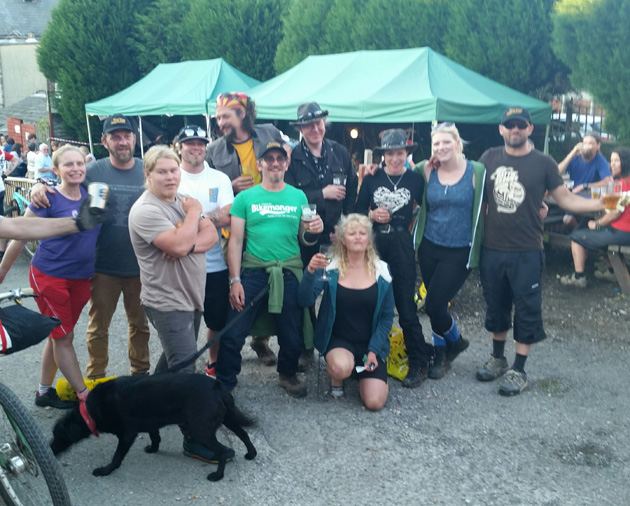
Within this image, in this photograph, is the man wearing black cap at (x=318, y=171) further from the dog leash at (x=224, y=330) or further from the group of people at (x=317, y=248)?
the dog leash at (x=224, y=330)

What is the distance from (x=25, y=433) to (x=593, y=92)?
9245mm

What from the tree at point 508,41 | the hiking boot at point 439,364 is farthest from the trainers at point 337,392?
the tree at point 508,41

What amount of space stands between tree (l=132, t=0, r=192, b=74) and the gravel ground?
1844cm

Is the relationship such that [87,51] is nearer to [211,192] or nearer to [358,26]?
[358,26]

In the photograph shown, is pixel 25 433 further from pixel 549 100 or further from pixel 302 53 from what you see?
pixel 302 53

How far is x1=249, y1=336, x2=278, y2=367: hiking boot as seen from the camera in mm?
5246


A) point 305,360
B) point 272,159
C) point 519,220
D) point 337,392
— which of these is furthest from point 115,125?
point 519,220

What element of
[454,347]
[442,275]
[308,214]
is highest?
[308,214]

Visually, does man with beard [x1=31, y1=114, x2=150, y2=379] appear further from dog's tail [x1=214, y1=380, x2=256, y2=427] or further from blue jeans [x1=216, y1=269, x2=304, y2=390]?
dog's tail [x1=214, y1=380, x2=256, y2=427]

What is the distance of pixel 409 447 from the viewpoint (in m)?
3.88

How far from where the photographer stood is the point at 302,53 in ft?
52.1

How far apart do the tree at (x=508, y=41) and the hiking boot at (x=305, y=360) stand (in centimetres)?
865

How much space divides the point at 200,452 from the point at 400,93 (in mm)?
7405

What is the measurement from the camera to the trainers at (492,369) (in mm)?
4828
